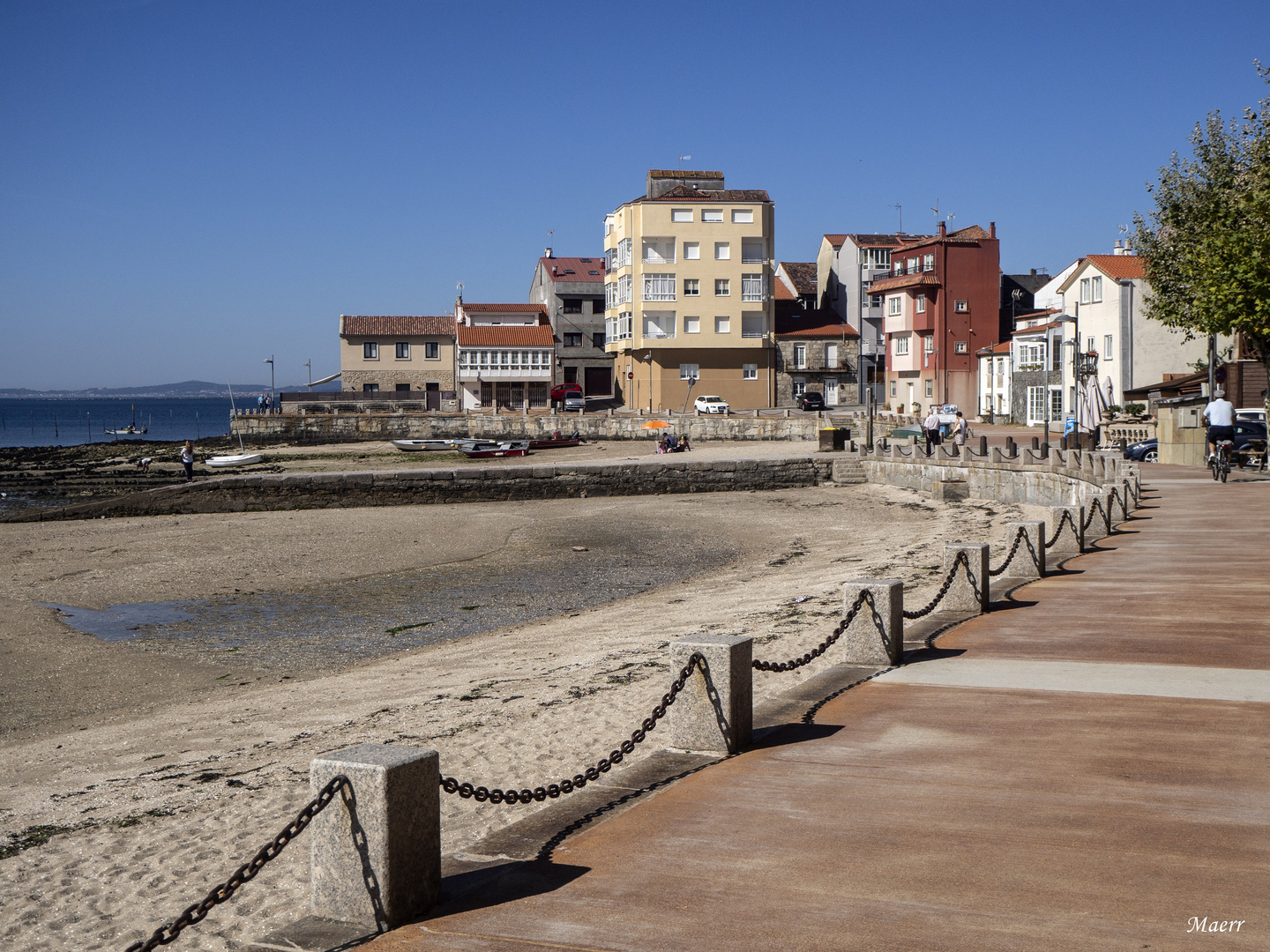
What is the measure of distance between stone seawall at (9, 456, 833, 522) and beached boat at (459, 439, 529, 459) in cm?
1369

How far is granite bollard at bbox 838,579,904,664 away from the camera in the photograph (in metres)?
8.77

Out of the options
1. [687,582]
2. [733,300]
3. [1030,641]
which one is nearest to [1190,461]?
[687,582]

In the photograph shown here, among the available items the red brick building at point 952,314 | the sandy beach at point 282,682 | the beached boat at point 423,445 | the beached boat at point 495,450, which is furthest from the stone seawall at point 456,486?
the red brick building at point 952,314

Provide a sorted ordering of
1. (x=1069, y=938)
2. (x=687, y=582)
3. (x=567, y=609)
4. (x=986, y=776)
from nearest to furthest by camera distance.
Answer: (x=1069, y=938), (x=986, y=776), (x=567, y=609), (x=687, y=582)

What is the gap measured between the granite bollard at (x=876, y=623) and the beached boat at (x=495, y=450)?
4712cm

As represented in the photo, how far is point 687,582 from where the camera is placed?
802 inches

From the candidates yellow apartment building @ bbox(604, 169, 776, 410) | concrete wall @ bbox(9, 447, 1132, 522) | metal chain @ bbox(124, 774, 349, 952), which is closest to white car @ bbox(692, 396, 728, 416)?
yellow apartment building @ bbox(604, 169, 776, 410)

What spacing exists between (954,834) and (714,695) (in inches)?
71.0

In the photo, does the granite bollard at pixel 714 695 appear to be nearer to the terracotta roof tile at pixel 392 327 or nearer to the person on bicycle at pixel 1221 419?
the person on bicycle at pixel 1221 419

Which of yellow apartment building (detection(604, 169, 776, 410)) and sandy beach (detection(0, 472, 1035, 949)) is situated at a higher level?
yellow apartment building (detection(604, 169, 776, 410))

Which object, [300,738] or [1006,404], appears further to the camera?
[1006,404]

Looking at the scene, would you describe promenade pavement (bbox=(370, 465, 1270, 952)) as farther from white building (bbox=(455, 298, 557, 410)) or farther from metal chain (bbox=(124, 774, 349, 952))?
white building (bbox=(455, 298, 557, 410))

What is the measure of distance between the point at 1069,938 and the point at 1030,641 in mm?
5870

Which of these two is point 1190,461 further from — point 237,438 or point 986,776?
point 237,438
